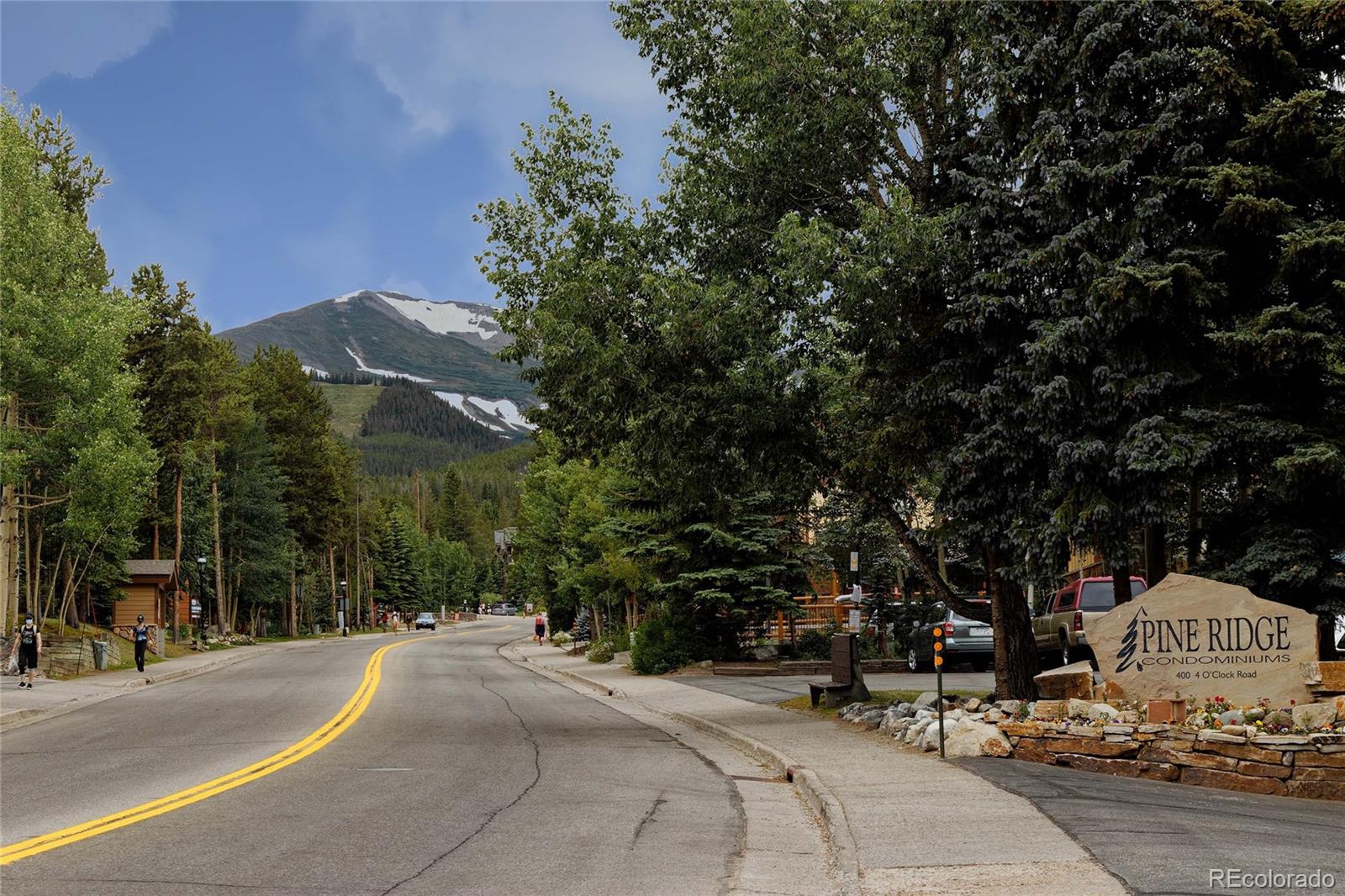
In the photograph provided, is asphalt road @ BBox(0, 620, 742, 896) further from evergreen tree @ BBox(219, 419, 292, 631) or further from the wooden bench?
evergreen tree @ BBox(219, 419, 292, 631)

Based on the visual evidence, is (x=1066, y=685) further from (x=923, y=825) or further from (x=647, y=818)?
(x=647, y=818)

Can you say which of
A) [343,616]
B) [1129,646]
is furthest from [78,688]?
[343,616]

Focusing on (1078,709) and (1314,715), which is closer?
(1314,715)

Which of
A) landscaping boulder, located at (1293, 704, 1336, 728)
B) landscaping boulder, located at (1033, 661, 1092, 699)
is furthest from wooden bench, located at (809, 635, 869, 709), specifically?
landscaping boulder, located at (1293, 704, 1336, 728)

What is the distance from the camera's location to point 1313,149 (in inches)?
518

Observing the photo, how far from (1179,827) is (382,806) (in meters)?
6.29

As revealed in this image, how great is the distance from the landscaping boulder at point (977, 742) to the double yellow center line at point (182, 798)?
7.20m

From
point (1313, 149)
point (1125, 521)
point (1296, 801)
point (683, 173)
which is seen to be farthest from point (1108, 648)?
point (683, 173)

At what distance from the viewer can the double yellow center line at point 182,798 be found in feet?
27.5

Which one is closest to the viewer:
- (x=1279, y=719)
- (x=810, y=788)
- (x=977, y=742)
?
(x=1279, y=719)

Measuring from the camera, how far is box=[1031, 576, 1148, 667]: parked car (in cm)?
2283

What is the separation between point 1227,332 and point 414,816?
9361 mm

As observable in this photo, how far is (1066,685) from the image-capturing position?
1469 cm

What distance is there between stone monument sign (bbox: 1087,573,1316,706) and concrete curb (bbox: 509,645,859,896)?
362 cm
